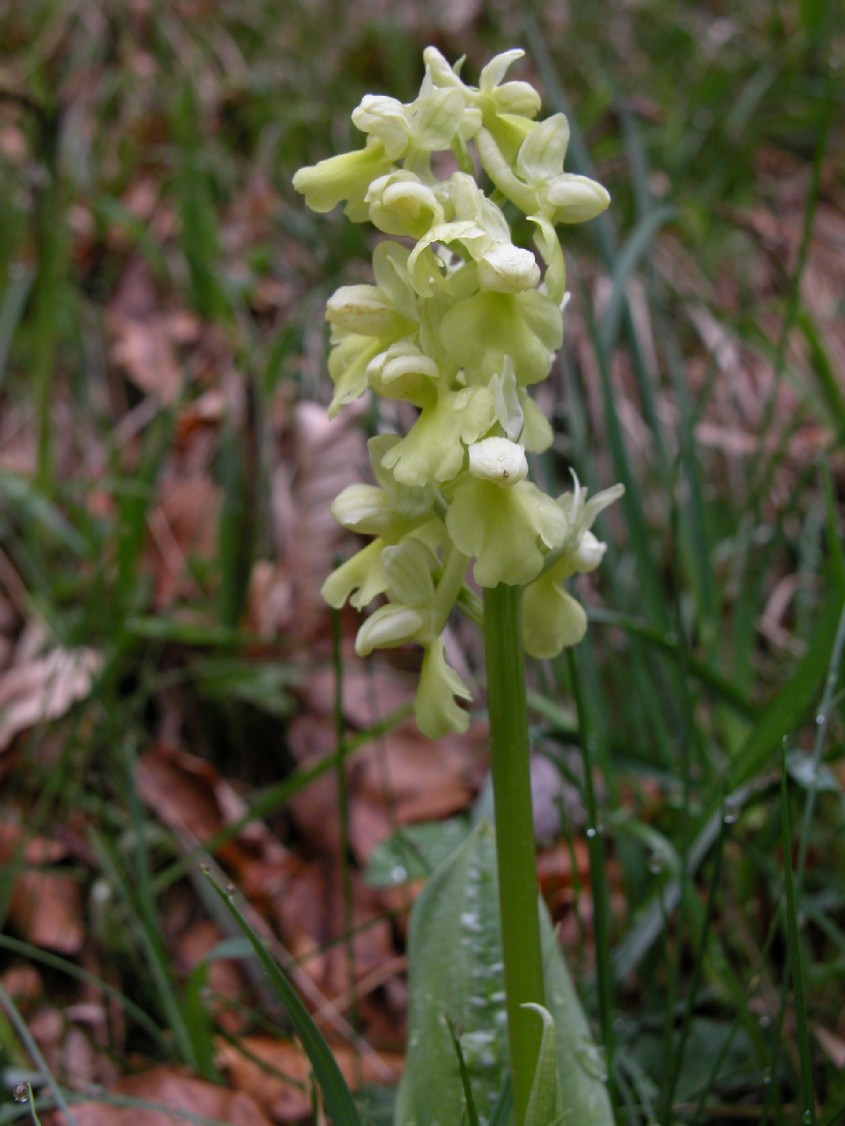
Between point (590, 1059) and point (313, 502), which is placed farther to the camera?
point (313, 502)

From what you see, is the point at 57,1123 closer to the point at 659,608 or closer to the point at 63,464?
the point at 659,608

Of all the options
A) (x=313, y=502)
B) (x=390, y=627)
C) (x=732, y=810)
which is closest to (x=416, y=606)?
(x=390, y=627)

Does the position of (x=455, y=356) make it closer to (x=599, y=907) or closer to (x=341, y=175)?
(x=341, y=175)

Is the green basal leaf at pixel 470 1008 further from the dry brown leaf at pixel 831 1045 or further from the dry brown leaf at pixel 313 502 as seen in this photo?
the dry brown leaf at pixel 313 502

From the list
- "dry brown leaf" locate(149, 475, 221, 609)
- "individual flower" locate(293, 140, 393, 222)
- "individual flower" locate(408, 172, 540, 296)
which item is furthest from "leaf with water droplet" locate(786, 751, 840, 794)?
"dry brown leaf" locate(149, 475, 221, 609)

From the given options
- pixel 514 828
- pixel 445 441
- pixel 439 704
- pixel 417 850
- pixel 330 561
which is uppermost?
pixel 445 441

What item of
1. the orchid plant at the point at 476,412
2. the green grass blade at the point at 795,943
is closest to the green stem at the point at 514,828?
the orchid plant at the point at 476,412

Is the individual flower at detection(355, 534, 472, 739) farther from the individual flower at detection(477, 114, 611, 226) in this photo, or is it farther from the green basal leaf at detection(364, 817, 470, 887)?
the green basal leaf at detection(364, 817, 470, 887)
